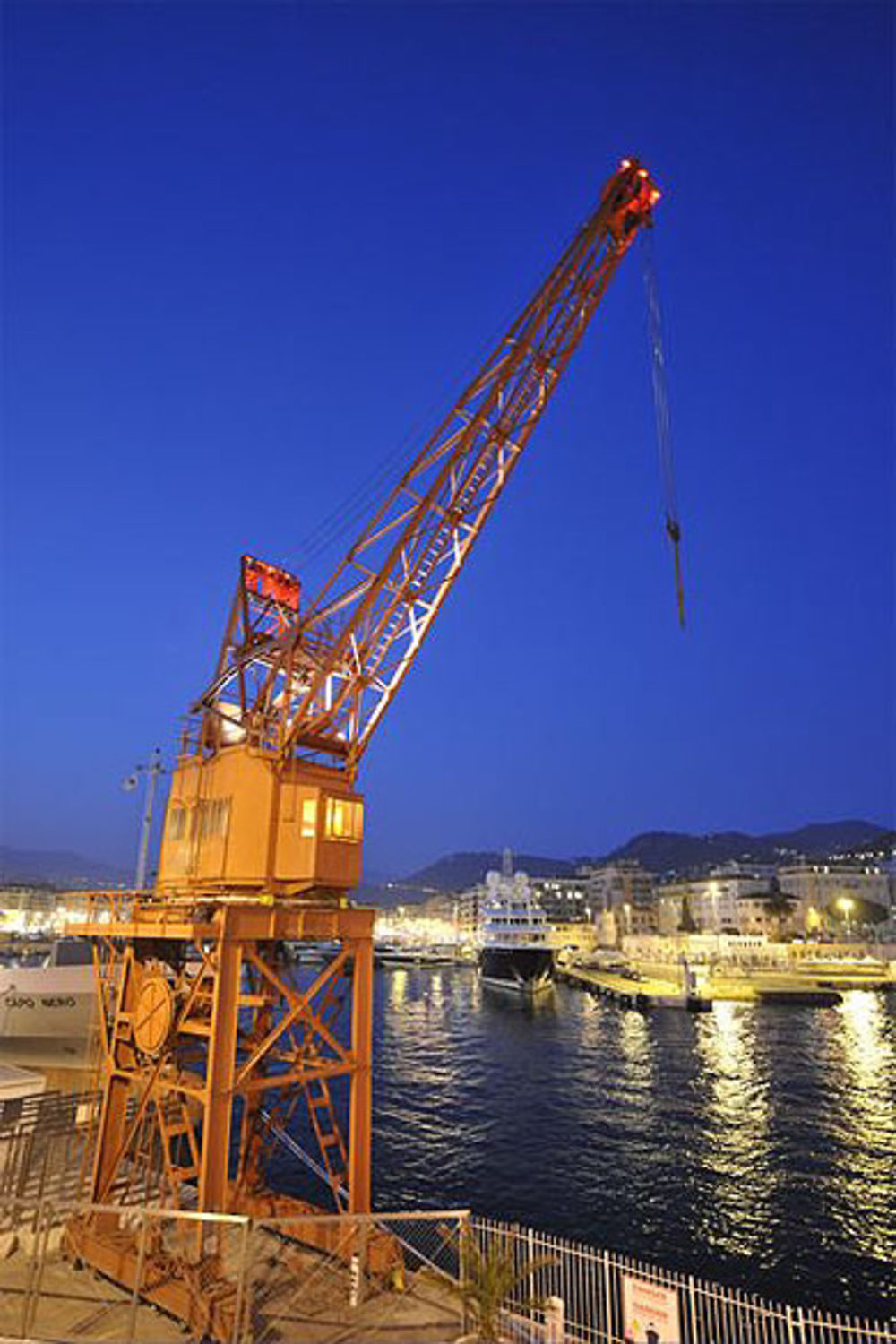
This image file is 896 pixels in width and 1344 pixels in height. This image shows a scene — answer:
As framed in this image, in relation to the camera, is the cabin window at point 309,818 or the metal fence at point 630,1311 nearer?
the metal fence at point 630,1311

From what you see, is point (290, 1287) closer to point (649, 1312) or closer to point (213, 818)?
point (649, 1312)

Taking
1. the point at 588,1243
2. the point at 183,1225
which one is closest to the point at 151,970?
the point at 183,1225

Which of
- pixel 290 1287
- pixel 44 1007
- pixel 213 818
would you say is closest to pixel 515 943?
pixel 44 1007

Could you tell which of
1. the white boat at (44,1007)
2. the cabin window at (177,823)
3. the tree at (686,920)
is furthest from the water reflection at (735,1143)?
the tree at (686,920)

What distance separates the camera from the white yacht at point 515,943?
98062mm

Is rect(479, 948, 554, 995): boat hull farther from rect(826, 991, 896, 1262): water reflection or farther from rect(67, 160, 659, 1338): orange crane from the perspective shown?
rect(67, 160, 659, 1338): orange crane

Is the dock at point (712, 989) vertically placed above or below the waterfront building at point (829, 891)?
below

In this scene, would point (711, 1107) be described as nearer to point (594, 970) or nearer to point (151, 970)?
point (151, 970)

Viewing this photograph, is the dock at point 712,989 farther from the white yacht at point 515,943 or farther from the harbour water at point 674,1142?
the harbour water at point 674,1142

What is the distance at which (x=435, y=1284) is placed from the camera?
50.4ft

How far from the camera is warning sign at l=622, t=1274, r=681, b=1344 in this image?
1048cm

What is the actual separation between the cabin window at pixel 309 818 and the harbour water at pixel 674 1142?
1700 centimetres

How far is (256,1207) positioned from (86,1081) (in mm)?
22314

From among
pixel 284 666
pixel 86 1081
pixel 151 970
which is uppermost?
pixel 284 666
